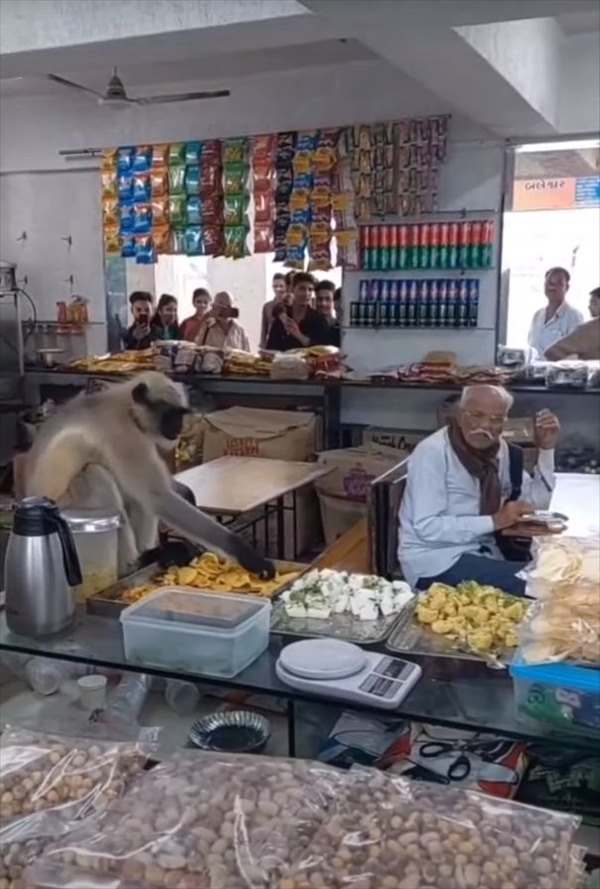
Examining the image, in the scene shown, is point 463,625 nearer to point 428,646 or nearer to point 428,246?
point 428,646

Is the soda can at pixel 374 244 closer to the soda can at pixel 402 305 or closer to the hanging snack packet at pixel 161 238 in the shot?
the soda can at pixel 402 305

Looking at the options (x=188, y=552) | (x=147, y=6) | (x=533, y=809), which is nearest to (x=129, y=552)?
(x=188, y=552)

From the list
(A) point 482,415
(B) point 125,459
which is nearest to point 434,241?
(A) point 482,415

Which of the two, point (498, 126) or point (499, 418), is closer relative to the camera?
point (499, 418)

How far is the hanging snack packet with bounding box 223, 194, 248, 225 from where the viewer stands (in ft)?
20.0

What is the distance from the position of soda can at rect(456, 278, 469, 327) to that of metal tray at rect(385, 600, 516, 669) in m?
4.29

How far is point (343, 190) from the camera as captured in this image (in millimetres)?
5820

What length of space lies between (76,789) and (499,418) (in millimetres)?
2165

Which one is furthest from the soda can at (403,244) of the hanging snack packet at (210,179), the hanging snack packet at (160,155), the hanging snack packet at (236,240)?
the hanging snack packet at (160,155)

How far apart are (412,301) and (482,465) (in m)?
3.07

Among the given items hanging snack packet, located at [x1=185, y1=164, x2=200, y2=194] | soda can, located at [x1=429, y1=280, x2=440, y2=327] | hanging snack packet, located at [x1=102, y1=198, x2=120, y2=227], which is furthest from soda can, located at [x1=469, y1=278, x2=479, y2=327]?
hanging snack packet, located at [x1=102, y1=198, x2=120, y2=227]

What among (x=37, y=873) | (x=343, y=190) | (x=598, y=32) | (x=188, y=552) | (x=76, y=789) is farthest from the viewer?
(x=343, y=190)

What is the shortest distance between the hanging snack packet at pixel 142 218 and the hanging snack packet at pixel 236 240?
624mm

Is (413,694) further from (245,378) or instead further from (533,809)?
(245,378)
